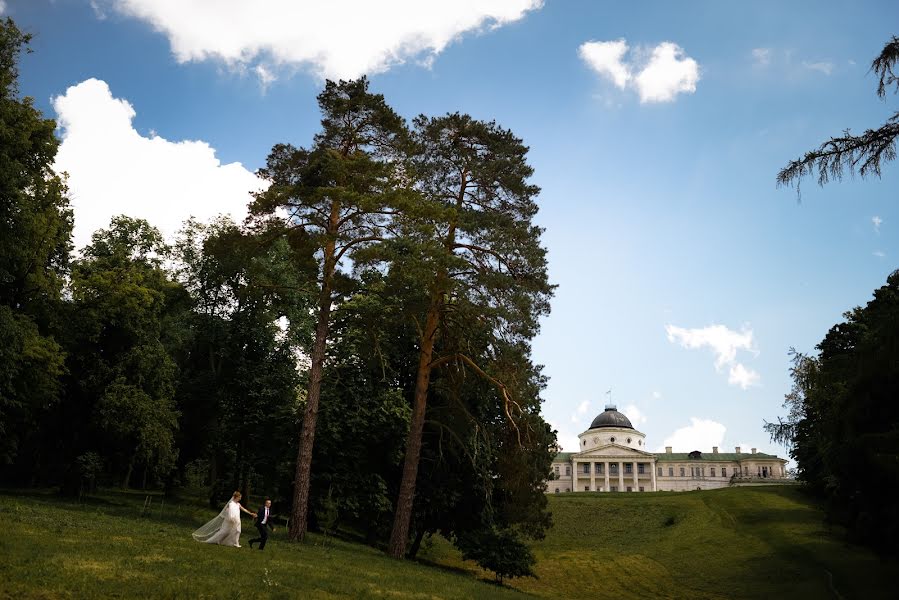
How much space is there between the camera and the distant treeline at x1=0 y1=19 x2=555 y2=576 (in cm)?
2473

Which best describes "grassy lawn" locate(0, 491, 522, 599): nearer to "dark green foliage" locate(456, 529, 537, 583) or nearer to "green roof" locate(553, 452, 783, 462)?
"dark green foliage" locate(456, 529, 537, 583)

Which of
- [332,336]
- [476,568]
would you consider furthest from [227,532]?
[476,568]

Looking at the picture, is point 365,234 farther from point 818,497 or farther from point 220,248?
point 818,497

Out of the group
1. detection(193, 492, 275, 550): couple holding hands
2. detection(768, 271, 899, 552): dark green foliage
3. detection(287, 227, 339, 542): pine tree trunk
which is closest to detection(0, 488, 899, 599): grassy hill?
detection(193, 492, 275, 550): couple holding hands

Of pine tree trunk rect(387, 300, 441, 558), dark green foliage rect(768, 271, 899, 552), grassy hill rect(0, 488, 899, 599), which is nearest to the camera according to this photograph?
grassy hill rect(0, 488, 899, 599)

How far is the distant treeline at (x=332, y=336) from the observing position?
974 inches

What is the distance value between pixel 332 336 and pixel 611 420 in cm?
10837

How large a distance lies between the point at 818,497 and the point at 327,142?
196ft

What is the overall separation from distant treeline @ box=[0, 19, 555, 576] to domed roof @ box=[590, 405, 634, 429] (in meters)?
100

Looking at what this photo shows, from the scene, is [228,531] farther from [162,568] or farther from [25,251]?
[25,251]

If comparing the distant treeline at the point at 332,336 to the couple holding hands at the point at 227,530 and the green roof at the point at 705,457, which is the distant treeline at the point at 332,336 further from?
the green roof at the point at 705,457

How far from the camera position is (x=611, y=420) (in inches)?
5271

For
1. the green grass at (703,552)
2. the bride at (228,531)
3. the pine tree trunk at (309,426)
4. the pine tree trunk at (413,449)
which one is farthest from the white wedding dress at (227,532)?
the green grass at (703,552)

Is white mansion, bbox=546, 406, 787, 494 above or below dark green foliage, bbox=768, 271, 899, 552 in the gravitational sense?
above
